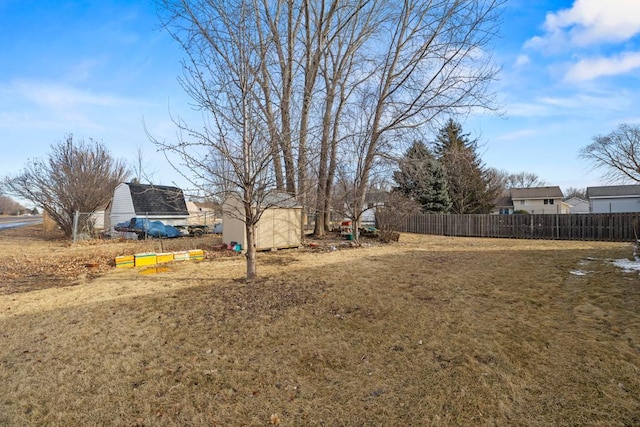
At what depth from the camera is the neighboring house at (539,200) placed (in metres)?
37.7

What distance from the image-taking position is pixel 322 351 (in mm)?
3482

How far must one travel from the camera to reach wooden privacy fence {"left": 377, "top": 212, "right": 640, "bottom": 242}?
1555 centimetres

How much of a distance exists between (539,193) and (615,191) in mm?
8400

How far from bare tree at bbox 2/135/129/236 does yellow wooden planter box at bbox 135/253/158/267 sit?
1139 cm

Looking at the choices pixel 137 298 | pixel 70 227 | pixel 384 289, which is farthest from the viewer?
pixel 70 227

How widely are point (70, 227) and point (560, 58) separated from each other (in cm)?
2218

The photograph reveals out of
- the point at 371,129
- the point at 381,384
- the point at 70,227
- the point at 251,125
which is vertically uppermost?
the point at 371,129

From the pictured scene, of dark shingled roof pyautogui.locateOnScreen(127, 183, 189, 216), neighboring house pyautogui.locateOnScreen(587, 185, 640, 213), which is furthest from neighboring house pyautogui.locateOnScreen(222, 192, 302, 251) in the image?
neighboring house pyautogui.locateOnScreen(587, 185, 640, 213)

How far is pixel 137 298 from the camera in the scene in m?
5.57

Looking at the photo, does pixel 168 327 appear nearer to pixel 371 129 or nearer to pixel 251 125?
pixel 251 125

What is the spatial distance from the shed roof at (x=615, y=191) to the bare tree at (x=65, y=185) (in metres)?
41.4

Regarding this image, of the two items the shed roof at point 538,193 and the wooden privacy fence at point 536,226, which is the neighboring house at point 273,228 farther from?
the shed roof at point 538,193

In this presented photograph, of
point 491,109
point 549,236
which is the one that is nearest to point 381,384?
point 491,109

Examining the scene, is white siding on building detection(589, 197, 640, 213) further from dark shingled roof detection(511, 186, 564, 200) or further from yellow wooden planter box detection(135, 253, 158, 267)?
yellow wooden planter box detection(135, 253, 158, 267)
